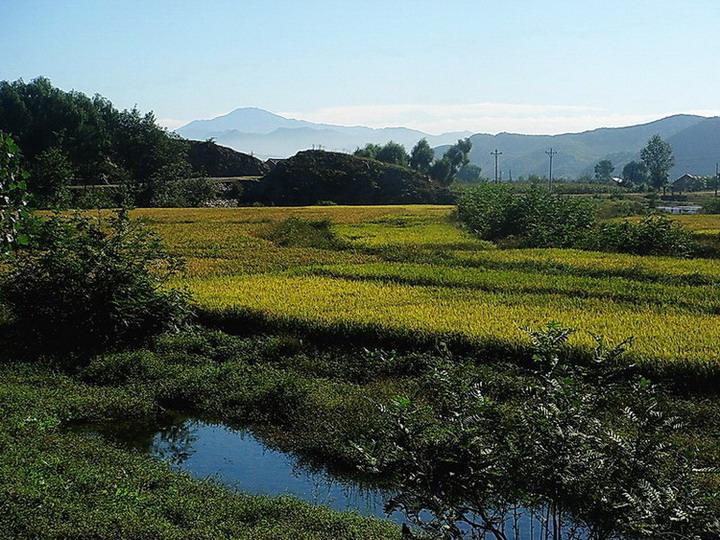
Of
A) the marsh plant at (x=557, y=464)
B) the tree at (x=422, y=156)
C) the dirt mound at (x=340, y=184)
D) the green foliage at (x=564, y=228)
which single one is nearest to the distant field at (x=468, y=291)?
the green foliage at (x=564, y=228)

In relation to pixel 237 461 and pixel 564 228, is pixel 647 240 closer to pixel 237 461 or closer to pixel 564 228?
pixel 564 228

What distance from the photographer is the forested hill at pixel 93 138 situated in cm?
5547

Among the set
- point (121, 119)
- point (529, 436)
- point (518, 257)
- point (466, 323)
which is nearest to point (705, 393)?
point (466, 323)

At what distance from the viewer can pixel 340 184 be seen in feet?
208

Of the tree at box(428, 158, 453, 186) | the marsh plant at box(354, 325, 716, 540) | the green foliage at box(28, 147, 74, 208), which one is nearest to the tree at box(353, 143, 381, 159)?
the tree at box(428, 158, 453, 186)

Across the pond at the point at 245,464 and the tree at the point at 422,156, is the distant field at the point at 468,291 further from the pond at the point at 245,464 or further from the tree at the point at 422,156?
the tree at the point at 422,156

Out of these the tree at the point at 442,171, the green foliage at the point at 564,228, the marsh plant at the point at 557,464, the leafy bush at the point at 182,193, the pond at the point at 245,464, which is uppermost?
the tree at the point at 442,171

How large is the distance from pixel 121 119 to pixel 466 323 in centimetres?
6185

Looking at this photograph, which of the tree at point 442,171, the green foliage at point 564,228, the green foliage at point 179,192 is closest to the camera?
the green foliage at point 564,228

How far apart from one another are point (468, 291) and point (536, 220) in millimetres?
11583

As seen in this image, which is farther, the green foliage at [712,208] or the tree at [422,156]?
the tree at [422,156]

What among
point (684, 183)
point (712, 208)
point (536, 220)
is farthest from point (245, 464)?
point (684, 183)

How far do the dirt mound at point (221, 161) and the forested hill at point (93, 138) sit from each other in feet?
32.6

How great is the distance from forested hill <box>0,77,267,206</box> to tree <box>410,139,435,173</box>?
32156mm
